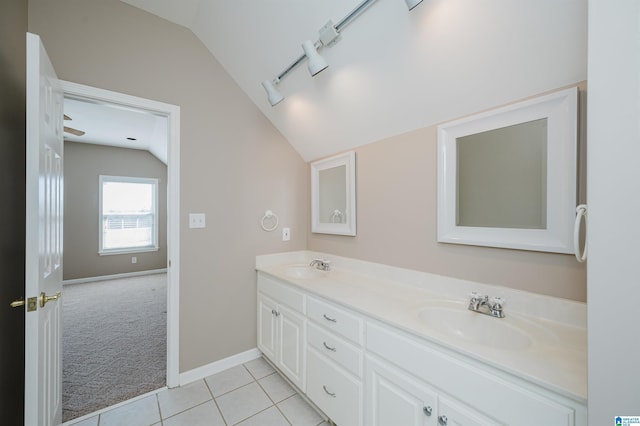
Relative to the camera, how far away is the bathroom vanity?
80 centimetres

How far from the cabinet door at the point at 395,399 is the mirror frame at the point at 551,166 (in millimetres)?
787

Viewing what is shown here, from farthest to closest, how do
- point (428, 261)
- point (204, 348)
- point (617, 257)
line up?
point (204, 348) < point (428, 261) < point (617, 257)

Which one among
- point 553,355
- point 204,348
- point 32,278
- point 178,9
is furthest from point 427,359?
point 178,9

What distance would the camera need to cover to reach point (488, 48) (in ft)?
3.74

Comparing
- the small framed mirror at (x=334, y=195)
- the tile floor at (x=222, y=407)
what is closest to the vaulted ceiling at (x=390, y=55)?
the small framed mirror at (x=334, y=195)

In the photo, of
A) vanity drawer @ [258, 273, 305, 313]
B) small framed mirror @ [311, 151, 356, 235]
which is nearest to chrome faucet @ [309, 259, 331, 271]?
small framed mirror @ [311, 151, 356, 235]

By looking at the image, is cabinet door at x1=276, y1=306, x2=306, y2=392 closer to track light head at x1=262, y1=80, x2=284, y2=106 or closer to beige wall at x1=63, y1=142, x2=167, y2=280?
track light head at x1=262, y1=80, x2=284, y2=106

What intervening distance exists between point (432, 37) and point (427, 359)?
1.48 metres

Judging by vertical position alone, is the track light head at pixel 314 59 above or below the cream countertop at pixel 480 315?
above

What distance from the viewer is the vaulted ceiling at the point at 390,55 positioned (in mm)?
1040

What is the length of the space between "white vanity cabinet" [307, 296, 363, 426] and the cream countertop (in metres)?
0.10

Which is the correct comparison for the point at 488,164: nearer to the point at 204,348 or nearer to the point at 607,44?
the point at 607,44

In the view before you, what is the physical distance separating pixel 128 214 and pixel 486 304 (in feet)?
21.3

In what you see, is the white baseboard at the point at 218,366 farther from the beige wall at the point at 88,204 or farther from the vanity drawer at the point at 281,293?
the beige wall at the point at 88,204
